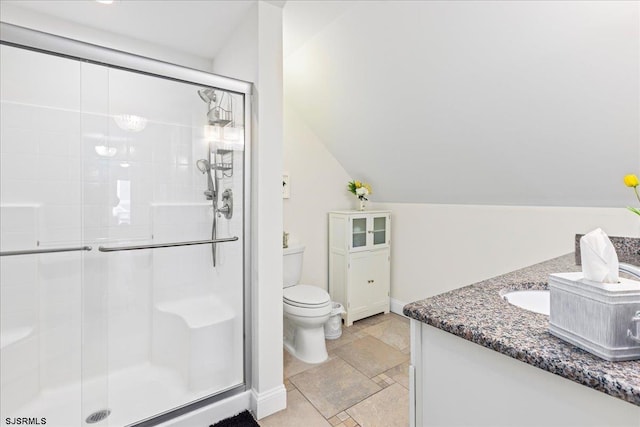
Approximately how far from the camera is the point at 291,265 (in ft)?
8.68

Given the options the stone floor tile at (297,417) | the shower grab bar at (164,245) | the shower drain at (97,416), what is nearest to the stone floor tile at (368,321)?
the stone floor tile at (297,417)

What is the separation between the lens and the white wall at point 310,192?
2.88m

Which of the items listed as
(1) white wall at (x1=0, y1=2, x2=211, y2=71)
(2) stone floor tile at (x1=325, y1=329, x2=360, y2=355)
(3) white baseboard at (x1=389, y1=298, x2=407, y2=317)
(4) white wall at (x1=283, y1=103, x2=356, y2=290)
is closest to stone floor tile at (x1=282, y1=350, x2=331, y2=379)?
(2) stone floor tile at (x1=325, y1=329, x2=360, y2=355)

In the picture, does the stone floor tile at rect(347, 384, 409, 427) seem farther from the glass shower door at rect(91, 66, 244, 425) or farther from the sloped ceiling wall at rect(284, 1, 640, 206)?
the sloped ceiling wall at rect(284, 1, 640, 206)

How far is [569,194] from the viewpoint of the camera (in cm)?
196

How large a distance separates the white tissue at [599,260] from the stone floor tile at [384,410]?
1465 millimetres

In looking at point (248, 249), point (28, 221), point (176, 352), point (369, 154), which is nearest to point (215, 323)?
point (176, 352)

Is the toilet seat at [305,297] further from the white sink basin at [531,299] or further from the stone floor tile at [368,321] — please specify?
the white sink basin at [531,299]

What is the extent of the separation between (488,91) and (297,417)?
2.17 metres

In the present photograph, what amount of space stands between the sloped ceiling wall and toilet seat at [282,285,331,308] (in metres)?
1.32

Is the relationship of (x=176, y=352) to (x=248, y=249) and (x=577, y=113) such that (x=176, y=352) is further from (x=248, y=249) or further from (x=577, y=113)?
(x=577, y=113)

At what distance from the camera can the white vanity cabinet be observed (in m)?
2.90

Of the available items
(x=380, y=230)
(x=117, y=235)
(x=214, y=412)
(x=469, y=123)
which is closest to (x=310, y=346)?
(x=214, y=412)

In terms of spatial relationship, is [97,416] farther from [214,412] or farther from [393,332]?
[393,332]
